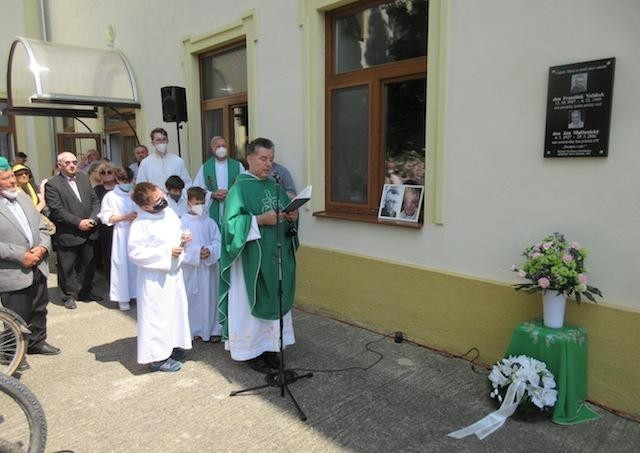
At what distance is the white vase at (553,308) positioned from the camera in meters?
3.17

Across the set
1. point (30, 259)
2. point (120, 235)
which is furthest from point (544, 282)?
point (120, 235)

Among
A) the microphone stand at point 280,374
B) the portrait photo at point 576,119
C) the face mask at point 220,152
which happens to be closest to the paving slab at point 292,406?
the microphone stand at point 280,374

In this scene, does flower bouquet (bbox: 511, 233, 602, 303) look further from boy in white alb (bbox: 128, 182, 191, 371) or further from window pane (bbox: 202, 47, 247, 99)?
window pane (bbox: 202, 47, 247, 99)

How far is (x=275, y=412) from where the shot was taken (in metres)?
3.24

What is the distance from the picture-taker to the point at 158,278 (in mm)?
3754

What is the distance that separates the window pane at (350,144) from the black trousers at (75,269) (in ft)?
10.2

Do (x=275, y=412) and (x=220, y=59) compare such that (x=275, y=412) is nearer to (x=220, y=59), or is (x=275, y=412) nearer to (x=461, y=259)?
(x=461, y=259)

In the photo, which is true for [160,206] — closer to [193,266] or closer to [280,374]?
[193,266]

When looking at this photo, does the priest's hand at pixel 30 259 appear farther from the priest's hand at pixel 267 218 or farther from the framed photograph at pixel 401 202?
the framed photograph at pixel 401 202

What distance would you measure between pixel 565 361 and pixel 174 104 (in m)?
5.78

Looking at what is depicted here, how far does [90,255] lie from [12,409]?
391cm

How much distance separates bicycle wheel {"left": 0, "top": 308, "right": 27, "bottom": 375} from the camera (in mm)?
3492

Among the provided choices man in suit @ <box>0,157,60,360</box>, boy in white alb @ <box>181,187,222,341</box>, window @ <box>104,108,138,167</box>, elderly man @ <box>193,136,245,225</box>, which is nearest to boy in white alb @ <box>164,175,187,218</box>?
boy in white alb @ <box>181,187,222,341</box>

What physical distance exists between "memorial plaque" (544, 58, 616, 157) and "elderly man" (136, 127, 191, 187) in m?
4.45
